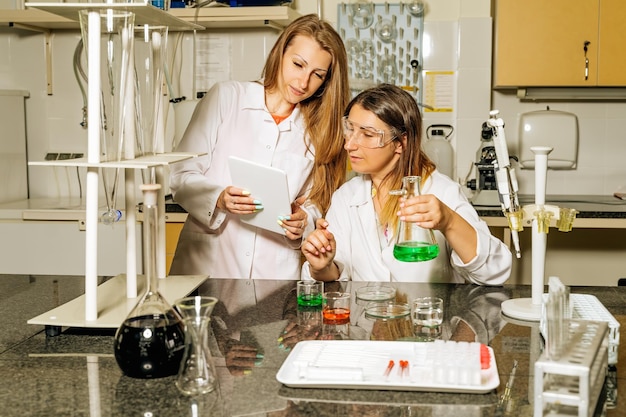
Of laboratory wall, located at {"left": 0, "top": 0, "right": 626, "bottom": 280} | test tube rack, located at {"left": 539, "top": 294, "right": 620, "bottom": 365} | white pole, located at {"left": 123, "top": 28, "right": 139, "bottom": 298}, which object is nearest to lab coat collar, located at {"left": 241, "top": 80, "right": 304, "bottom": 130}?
white pole, located at {"left": 123, "top": 28, "right": 139, "bottom": 298}

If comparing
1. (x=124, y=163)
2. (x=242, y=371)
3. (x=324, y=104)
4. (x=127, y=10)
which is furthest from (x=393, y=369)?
(x=324, y=104)

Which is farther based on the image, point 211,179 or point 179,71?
point 179,71

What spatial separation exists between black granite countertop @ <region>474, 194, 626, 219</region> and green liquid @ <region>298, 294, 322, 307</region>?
74.4 inches

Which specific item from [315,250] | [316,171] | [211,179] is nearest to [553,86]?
[316,171]

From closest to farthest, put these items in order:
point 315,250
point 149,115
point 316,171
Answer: point 149,115 < point 315,250 < point 316,171

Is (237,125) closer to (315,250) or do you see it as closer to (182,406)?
(315,250)

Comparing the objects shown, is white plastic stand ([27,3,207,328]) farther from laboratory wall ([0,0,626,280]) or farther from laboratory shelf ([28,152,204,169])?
laboratory wall ([0,0,626,280])

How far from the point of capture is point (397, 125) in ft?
6.98

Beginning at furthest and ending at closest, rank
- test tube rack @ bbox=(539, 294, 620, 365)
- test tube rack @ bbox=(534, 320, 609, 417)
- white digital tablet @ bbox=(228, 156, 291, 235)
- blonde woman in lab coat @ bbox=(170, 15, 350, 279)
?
blonde woman in lab coat @ bbox=(170, 15, 350, 279) < white digital tablet @ bbox=(228, 156, 291, 235) < test tube rack @ bbox=(539, 294, 620, 365) < test tube rack @ bbox=(534, 320, 609, 417)

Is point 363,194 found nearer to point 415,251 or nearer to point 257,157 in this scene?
point 257,157

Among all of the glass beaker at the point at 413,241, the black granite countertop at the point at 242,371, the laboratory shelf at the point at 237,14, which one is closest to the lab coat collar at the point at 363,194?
the black granite countertop at the point at 242,371

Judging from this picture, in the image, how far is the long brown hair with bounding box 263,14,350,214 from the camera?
2.32 meters

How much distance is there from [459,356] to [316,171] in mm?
1261

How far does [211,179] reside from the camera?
8.04 ft
